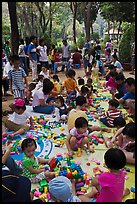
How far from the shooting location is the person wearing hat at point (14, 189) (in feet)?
8.37

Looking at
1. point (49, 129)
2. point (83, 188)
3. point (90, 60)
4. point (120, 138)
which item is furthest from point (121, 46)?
point (83, 188)

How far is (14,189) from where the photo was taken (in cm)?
259

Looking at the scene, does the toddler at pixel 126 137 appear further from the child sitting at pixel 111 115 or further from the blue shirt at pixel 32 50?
the blue shirt at pixel 32 50

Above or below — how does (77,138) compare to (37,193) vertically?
above

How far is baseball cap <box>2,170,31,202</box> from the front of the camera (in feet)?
8.37

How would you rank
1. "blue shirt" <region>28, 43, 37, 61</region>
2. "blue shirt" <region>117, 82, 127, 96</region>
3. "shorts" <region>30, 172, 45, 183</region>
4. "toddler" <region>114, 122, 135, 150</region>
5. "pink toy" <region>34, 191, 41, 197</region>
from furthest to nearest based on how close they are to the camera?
"blue shirt" <region>28, 43, 37, 61</region>
"blue shirt" <region>117, 82, 127, 96</region>
"toddler" <region>114, 122, 135, 150</region>
"shorts" <region>30, 172, 45, 183</region>
"pink toy" <region>34, 191, 41, 197</region>

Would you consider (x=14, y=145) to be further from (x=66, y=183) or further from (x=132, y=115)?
(x=132, y=115)

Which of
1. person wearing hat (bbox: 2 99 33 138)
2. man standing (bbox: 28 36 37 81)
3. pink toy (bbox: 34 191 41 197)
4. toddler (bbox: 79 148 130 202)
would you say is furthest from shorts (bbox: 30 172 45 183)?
man standing (bbox: 28 36 37 81)

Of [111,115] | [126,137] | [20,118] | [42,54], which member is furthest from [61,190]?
[42,54]

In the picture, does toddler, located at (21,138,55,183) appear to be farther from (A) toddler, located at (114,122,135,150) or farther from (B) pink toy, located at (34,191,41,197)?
(A) toddler, located at (114,122,135,150)

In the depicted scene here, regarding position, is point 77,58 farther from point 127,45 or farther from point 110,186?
point 110,186

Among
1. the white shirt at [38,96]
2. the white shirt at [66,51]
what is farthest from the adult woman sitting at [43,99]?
the white shirt at [66,51]

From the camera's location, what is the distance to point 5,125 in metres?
5.73

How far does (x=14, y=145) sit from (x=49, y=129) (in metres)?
1.10
